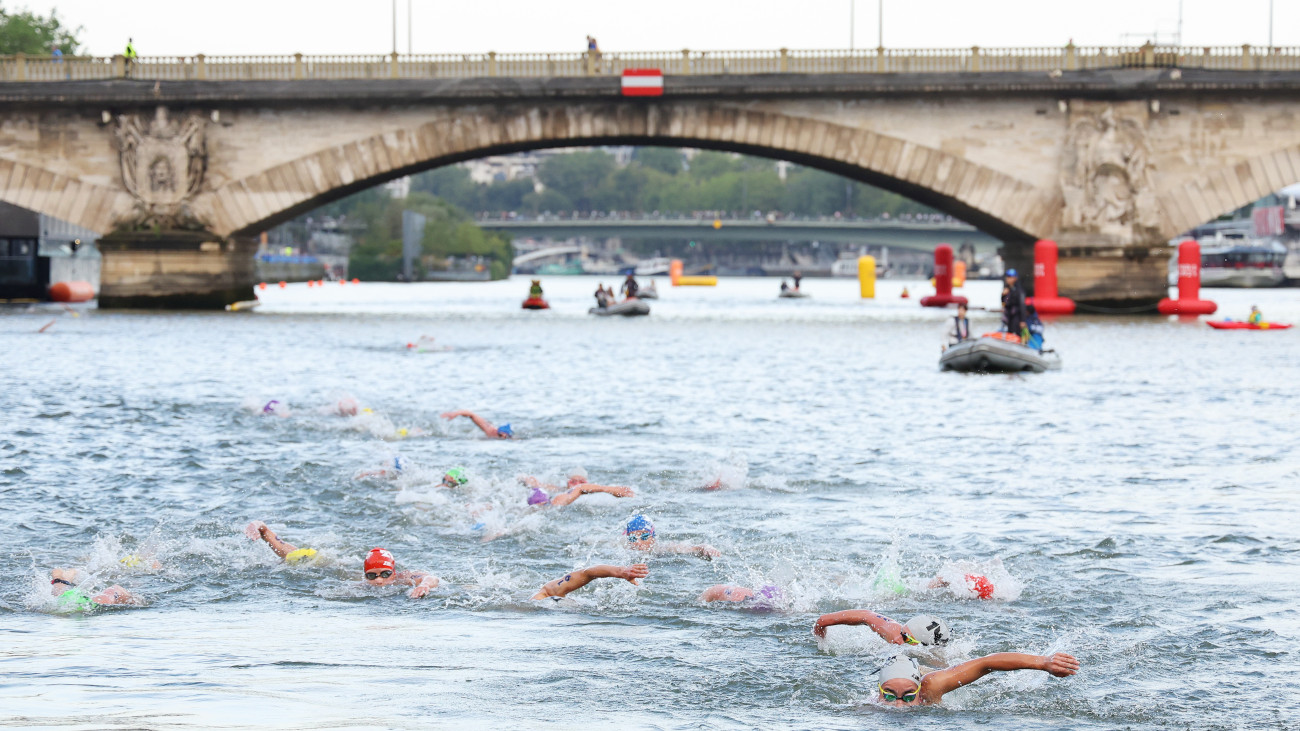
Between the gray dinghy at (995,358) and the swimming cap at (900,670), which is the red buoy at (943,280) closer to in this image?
the gray dinghy at (995,358)

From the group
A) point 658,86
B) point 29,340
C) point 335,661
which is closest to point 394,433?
point 335,661

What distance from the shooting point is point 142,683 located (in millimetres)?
7965

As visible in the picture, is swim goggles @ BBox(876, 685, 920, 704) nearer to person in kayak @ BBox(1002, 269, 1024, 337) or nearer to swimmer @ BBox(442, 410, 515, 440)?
swimmer @ BBox(442, 410, 515, 440)

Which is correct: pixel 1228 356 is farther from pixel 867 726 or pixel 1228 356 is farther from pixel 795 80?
pixel 867 726

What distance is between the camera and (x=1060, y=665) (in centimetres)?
772

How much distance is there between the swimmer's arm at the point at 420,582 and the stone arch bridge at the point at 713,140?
38.1 metres

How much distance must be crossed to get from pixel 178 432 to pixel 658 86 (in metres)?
30.2

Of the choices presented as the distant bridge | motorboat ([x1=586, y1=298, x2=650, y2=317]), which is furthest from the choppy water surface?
the distant bridge

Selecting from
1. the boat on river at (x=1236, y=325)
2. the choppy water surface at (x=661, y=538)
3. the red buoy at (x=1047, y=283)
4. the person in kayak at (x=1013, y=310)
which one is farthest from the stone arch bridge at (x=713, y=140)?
the choppy water surface at (x=661, y=538)

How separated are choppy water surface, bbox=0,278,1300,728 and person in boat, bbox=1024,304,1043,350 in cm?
290

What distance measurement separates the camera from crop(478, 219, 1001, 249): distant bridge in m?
127

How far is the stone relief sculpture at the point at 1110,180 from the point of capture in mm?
48938

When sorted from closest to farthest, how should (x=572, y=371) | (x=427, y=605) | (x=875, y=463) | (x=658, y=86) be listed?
1. (x=427, y=605)
2. (x=875, y=463)
3. (x=572, y=371)
4. (x=658, y=86)

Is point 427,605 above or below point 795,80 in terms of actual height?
below
